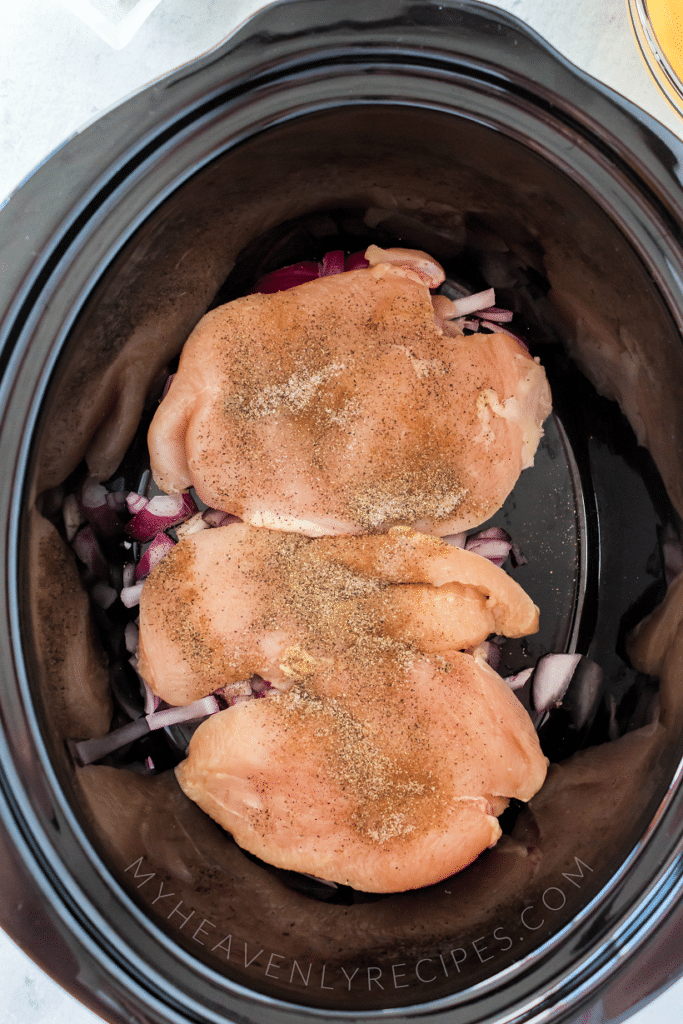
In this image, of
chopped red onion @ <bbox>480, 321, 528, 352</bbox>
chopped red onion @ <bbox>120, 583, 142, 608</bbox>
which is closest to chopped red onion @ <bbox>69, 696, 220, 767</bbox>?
chopped red onion @ <bbox>120, 583, 142, 608</bbox>

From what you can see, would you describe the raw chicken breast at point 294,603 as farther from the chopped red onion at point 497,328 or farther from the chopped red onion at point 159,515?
the chopped red onion at point 497,328

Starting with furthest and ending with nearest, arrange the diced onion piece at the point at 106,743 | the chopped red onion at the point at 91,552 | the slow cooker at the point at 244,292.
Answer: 1. the chopped red onion at the point at 91,552
2. the diced onion piece at the point at 106,743
3. the slow cooker at the point at 244,292

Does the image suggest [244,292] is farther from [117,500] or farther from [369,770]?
[369,770]

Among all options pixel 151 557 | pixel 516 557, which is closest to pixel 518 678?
pixel 516 557

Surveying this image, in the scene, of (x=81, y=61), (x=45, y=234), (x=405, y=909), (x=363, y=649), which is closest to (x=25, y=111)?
(x=81, y=61)

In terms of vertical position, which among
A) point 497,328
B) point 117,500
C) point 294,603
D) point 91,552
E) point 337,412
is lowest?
point 294,603

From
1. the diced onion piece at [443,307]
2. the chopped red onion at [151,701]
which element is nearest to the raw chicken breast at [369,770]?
the chopped red onion at [151,701]
